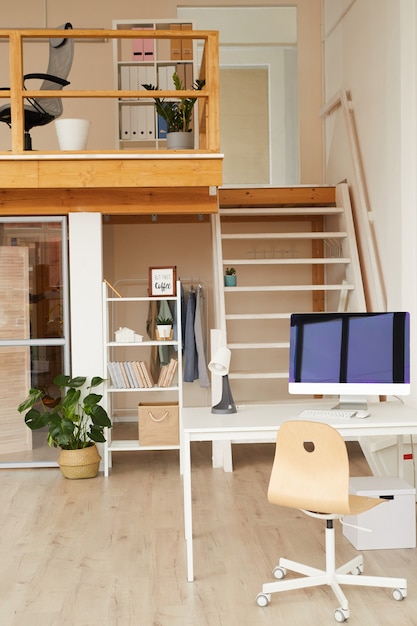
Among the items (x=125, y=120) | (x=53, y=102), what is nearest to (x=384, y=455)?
(x=53, y=102)

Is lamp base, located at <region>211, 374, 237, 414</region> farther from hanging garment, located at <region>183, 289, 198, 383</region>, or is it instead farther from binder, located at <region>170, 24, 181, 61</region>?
binder, located at <region>170, 24, 181, 61</region>

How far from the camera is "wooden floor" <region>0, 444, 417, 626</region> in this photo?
3373 mm

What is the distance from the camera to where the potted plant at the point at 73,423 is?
5.89m

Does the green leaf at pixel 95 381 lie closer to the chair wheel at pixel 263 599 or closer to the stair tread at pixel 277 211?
the stair tread at pixel 277 211

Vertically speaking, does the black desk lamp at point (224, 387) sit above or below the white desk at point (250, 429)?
above

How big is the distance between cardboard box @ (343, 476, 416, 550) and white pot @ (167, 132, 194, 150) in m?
2.82

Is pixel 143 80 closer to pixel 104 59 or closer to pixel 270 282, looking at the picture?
pixel 104 59

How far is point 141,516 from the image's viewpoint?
4.92 metres

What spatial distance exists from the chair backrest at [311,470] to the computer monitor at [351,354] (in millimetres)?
665

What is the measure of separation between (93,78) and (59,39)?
284 centimetres

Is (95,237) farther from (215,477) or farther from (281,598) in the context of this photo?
(281,598)

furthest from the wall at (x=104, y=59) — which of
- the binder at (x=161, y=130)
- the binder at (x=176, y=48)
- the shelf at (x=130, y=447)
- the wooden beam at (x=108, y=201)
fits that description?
the shelf at (x=130, y=447)

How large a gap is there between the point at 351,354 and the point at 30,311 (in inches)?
116

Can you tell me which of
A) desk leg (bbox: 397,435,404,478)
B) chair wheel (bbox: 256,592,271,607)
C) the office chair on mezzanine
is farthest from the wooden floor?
the office chair on mezzanine
